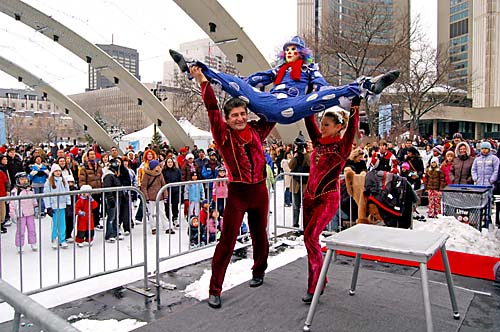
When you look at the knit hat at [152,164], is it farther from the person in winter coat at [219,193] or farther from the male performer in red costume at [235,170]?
the male performer in red costume at [235,170]

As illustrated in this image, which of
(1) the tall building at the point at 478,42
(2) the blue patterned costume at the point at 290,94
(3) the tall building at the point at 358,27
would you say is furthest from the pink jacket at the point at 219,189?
(1) the tall building at the point at 478,42

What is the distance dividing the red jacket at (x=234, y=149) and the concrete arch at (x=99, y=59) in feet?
44.0

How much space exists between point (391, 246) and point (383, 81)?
1.23 meters

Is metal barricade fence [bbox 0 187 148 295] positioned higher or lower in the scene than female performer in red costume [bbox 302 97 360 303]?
lower

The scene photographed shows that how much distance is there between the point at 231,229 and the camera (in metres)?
3.85

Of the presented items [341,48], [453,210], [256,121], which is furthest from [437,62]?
[256,121]

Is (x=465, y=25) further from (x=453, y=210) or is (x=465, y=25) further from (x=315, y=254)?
(x=315, y=254)

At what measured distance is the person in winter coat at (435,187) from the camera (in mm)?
8922

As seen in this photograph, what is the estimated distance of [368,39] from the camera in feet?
67.9

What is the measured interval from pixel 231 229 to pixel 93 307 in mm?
1480

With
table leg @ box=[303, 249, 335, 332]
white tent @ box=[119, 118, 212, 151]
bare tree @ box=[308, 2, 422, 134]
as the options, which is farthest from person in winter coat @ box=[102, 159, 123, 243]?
bare tree @ box=[308, 2, 422, 134]

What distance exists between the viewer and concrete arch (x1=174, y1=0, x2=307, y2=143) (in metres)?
11.7

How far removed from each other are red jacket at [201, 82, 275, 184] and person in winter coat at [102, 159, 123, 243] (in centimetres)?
414

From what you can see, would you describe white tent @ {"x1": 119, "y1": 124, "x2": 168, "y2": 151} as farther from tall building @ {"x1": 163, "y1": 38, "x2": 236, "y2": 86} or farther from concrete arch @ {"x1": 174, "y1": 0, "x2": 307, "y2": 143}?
concrete arch @ {"x1": 174, "y1": 0, "x2": 307, "y2": 143}
